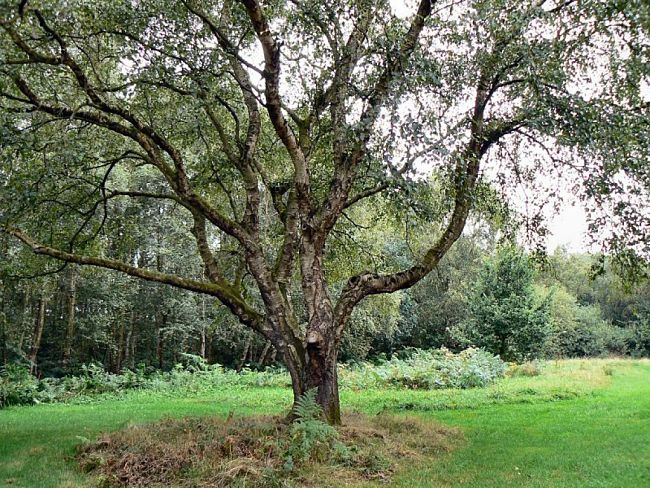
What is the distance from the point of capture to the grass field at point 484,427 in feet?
19.5

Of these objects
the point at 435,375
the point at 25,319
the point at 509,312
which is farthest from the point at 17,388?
the point at 509,312

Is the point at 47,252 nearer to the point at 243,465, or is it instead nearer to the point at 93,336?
the point at 243,465

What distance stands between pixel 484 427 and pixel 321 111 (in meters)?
6.35

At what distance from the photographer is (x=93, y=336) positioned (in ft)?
79.1

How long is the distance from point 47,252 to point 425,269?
5.82 metres

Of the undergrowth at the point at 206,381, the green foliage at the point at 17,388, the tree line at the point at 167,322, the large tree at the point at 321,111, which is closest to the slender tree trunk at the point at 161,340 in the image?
the tree line at the point at 167,322

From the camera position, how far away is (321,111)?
9719 mm

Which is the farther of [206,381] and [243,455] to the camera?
[206,381]

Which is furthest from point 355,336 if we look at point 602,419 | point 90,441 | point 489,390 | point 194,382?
point 90,441

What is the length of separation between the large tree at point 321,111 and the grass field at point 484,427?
2.41 metres

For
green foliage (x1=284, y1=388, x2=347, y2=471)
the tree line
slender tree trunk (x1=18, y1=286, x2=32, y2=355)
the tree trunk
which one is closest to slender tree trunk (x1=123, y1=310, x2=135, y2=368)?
the tree line

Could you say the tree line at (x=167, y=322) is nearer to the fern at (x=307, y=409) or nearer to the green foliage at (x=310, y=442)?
the fern at (x=307, y=409)

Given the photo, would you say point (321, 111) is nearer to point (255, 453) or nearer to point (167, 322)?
point (255, 453)

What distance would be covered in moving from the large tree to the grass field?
7.91ft
